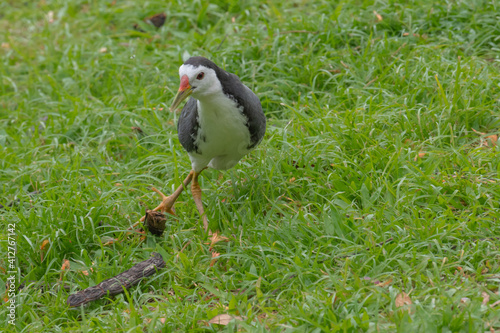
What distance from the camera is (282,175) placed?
4.73 meters

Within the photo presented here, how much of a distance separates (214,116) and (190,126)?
0.34 metres

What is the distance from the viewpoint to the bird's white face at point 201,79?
3.83m

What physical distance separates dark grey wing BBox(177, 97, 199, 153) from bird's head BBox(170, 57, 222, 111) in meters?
0.37

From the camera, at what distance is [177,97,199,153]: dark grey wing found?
4297 millimetres

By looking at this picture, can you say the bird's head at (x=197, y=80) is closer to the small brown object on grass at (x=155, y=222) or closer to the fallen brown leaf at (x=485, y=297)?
the small brown object on grass at (x=155, y=222)

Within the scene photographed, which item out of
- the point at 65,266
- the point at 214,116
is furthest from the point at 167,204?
the point at 214,116

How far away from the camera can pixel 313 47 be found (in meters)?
6.09

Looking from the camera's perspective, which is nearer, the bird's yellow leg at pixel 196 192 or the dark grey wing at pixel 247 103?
the dark grey wing at pixel 247 103

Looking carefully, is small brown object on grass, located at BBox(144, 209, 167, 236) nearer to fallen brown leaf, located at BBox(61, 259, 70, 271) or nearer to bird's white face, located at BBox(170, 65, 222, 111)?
fallen brown leaf, located at BBox(61, 259, 70, 271)

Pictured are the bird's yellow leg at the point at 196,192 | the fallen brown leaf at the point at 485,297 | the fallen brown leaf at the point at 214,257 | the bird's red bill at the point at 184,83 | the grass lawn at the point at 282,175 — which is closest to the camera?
the fallen brown leaf at the point at 485,297

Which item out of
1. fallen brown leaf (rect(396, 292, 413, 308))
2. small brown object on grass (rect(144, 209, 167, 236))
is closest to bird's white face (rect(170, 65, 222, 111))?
small brown object on grass (rect(144, 209, 167, 236))

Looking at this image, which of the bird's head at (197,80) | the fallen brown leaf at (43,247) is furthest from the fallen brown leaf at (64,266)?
the bird's head at (197,80)

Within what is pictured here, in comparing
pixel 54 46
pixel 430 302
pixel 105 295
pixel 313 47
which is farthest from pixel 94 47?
pixel 430 302

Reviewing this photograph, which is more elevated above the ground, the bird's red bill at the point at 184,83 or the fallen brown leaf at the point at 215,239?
the bird's red bill at the point at 184,83
